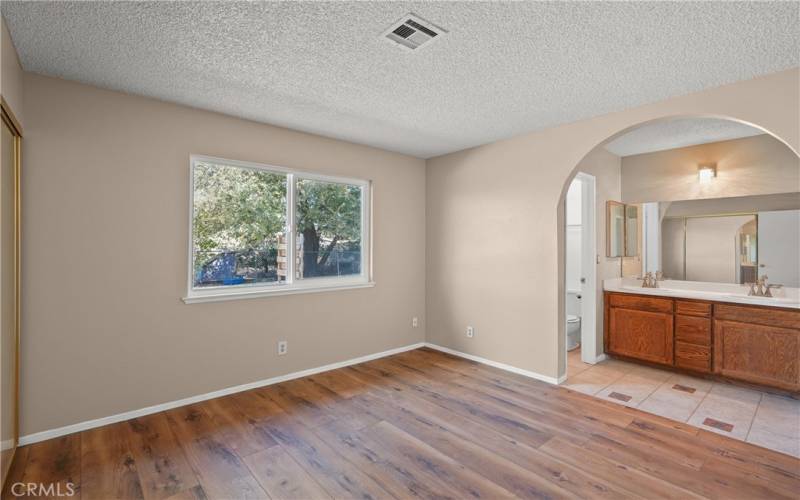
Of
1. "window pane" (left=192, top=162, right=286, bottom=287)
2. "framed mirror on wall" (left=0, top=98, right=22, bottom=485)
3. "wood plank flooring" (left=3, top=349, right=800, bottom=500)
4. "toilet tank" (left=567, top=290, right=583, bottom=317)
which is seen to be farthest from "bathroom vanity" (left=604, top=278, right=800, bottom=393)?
"framed mirror on wall" (left=0, top=98, right=22, bottom=485)

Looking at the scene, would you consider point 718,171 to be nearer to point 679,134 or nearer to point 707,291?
point 679,134

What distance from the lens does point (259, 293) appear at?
344 cm

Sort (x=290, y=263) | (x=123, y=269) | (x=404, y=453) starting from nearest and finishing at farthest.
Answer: (x=404, y=453)
(x=123, y=269)
(x=290, y=263)

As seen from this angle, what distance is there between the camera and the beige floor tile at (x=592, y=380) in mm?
3498

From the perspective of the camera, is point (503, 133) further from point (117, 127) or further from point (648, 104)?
point (117, 127)

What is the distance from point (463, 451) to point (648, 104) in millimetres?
2924

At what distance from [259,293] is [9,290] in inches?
62.5

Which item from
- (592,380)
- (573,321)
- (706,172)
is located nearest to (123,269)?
(592,380)

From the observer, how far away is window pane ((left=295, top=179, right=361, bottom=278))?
12.7 ft

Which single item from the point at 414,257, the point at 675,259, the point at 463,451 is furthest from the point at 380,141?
the point at 675,259

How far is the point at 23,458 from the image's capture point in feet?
7.49

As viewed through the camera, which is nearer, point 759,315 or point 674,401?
point 674,401

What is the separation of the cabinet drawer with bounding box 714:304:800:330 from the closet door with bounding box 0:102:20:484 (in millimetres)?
5397

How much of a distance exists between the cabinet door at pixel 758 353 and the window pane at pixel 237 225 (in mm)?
4244
